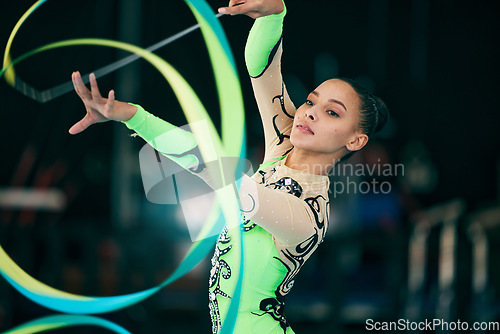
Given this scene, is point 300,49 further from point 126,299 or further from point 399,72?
point 126,299

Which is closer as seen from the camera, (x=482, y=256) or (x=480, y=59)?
(x=482, y=256)

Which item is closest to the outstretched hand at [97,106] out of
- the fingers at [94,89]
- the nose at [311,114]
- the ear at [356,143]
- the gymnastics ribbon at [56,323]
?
the fingers at [94,89]

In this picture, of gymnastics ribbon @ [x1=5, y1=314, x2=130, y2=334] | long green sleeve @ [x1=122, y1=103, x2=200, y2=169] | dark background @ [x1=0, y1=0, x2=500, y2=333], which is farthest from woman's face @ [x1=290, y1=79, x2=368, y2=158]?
dark background @ [x1=0, y1=0, x2=500, y2=333]

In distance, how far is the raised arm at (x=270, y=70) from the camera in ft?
4.39

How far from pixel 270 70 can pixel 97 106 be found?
0.42 meters

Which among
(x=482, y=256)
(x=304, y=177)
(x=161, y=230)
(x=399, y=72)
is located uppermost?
(x=304, y=177)

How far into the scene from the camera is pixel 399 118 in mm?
5520

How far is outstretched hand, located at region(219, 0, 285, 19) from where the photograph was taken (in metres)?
1.27

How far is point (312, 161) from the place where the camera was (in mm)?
1434

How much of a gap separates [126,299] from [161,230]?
1.81 m

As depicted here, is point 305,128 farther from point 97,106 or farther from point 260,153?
point 260,153

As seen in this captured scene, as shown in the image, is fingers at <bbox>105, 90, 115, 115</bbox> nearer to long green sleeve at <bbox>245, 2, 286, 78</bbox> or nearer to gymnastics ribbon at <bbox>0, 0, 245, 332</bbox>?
gymnastics ribbon at <bbox>0, 0, 245, 332</bbox>

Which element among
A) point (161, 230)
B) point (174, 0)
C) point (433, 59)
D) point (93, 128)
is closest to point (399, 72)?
point (433, 59)

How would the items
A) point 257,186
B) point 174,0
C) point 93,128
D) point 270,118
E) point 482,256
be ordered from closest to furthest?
point 257,186
point 270,118
point 482,256
point 174,0
point 93,128
